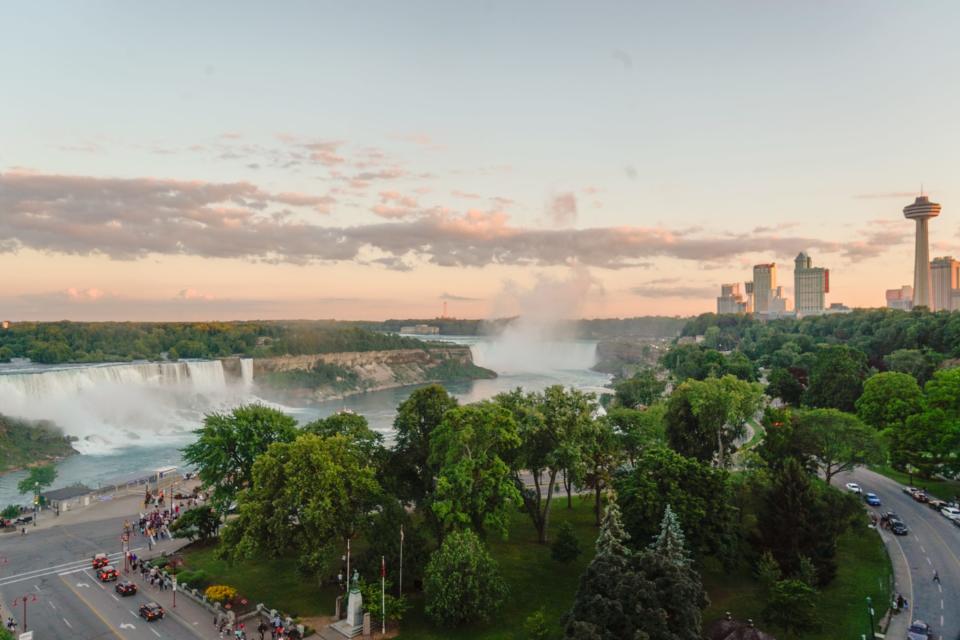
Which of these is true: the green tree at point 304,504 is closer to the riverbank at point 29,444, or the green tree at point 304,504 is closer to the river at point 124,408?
the river at point 124,408

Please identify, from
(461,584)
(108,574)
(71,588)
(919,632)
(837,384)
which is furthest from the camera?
(837,384)

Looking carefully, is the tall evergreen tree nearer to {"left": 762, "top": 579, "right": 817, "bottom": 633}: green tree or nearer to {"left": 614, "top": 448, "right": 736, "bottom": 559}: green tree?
{"left": 614, "top": 448, "right": 736, "bottom": 559}: green tree

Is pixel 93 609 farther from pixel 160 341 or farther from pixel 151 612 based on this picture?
pixel 160 341

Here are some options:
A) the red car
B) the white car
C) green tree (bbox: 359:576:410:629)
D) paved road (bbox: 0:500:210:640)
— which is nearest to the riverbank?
paved road (bbox: 0:500:210:640)

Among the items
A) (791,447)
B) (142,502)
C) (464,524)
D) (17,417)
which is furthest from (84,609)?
(17,417)

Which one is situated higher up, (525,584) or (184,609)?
(525,584)

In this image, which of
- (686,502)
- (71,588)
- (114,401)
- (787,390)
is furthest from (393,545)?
(114,401)

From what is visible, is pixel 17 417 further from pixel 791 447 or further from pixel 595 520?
pixel 791 447
